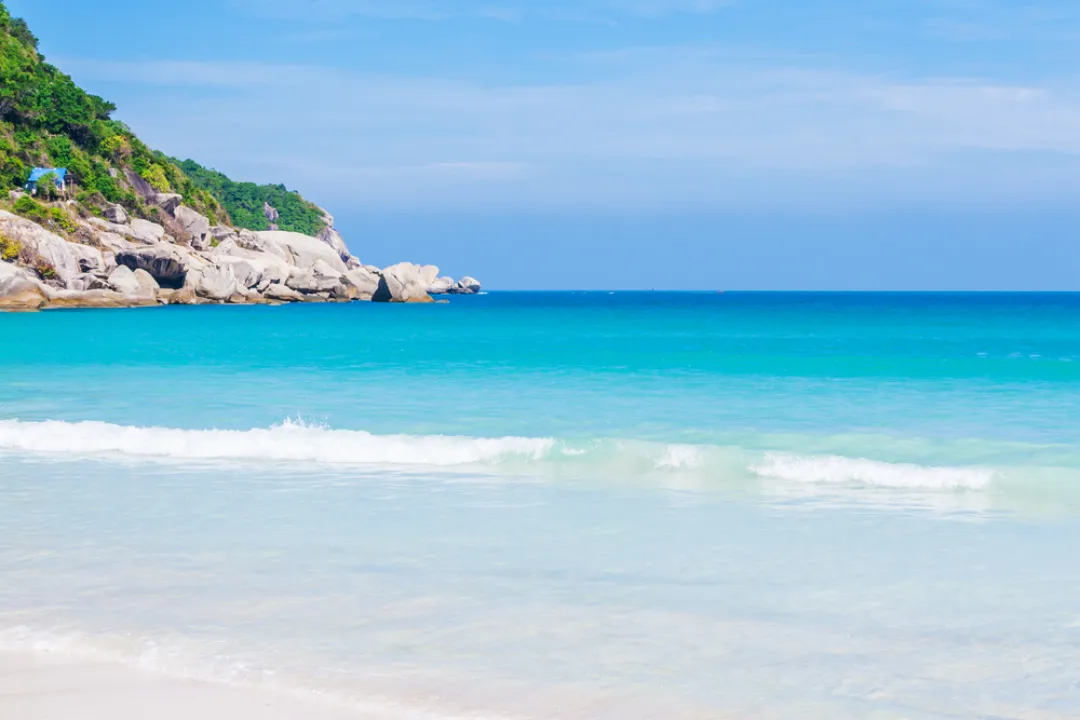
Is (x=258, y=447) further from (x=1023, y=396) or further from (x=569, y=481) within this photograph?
(x=1023, y=396)

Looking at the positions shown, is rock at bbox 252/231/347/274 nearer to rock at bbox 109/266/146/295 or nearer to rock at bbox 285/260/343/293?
rock at bbox 285/260/343/293

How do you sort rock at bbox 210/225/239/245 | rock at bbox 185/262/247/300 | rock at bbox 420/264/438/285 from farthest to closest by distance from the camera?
rock at bbox 420/264/438/285, rock at bbox 210/225/239/245, rock at bbox 185/262/247/300

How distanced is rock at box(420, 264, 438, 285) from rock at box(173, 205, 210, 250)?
47988 mm

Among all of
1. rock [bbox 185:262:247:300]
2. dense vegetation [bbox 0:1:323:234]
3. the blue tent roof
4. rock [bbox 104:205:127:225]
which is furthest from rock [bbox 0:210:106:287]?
rock [bbox 185:262:247:300]

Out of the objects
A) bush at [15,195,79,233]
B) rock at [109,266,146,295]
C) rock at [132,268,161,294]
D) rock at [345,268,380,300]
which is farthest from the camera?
rock at [345,268,380,300]

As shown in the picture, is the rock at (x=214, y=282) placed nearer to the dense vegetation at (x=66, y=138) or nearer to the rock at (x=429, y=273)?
the dense vegetation at (x=66, y=138)

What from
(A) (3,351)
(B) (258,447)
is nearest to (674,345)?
(A) (3,351)

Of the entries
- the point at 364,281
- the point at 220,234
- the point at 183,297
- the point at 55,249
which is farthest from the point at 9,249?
the point at 364,281

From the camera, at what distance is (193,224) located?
7975 centimetres

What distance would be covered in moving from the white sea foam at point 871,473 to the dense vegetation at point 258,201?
12351 centimetres

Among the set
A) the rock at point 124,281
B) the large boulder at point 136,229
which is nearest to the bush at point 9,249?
the rock at point 124,281

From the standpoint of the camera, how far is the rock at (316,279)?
286 feet

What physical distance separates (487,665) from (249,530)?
145 inches

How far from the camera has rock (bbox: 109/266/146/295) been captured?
66.2 m
